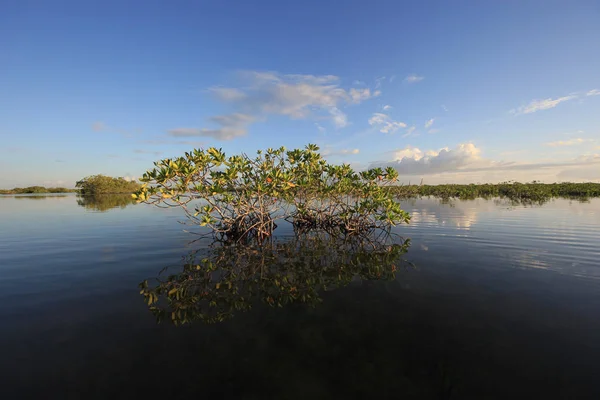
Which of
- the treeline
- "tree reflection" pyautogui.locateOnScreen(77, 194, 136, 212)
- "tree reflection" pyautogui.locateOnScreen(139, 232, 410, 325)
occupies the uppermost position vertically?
the treeline

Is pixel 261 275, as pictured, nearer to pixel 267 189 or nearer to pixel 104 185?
pixel 267 189

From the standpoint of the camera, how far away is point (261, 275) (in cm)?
918

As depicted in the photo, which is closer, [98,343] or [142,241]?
[98,343]

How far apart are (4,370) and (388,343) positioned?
6.88 metres

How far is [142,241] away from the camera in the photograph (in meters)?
14.7

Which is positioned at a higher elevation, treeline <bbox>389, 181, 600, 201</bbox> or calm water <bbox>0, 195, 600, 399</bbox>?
treeline <bbox>389, 181, 600, 201</bbox>

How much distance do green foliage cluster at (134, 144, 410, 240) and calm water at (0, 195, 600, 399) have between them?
15.2 ft

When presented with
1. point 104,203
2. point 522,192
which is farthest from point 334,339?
point 522,192

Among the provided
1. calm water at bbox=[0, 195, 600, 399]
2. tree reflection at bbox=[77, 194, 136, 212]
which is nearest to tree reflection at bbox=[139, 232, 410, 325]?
calm water at bbox=[0, 195, 600, 399]

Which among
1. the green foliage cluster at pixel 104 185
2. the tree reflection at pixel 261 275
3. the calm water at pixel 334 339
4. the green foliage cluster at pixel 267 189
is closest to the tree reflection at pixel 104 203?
the green foliage cluster at pixel 267 189

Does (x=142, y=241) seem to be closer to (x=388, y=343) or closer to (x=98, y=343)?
(x=98, y=343)

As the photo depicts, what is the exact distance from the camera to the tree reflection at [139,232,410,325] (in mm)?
6832

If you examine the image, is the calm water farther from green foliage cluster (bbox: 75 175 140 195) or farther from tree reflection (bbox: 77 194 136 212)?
green foliage cluster (bbox: 75 175 140 195)

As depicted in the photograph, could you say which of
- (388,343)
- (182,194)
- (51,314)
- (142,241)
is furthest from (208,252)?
(388,343)
